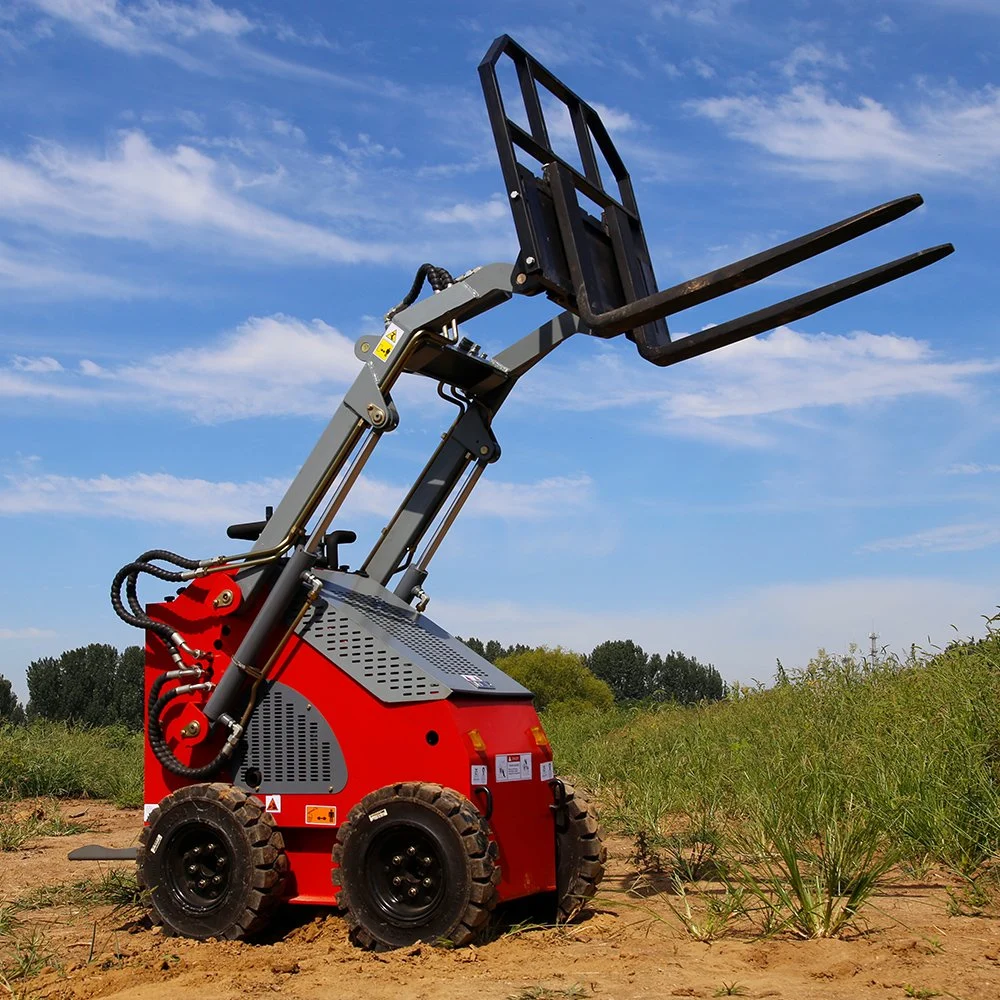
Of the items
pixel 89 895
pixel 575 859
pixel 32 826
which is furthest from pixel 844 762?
pixel 32 826

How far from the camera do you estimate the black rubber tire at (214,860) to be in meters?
5.37

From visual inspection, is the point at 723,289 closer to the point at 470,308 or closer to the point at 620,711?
the point at 470,308

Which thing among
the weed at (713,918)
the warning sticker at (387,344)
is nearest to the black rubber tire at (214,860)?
the weed at (713,918)

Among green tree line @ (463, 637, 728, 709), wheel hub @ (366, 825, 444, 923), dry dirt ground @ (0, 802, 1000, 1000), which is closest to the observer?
dry dirt ground @ (0, 802, 1000, 1000)

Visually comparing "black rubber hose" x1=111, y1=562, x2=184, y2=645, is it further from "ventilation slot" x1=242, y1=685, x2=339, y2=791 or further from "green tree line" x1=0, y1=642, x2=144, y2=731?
"green tree line" x1=0, y1=642, x2=144, y2=731

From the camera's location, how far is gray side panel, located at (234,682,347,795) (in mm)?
5578

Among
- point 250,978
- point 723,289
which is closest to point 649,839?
point 250,978

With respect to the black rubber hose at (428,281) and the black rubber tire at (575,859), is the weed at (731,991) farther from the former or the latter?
the black rubber hose at (428,281)

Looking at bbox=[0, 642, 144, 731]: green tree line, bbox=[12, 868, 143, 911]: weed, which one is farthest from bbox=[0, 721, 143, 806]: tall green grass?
bbox=[0, 642, 144, 731]: green tree line

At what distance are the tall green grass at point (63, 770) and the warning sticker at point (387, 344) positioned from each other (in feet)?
24.6

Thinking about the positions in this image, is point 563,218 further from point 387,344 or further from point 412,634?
point 412,634

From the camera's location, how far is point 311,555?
19.1ft

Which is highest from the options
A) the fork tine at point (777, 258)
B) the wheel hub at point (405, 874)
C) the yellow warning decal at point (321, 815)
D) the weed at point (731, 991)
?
the fork tine at point (777, 258)

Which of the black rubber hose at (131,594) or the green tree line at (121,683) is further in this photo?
the green tree line at (121,683)
